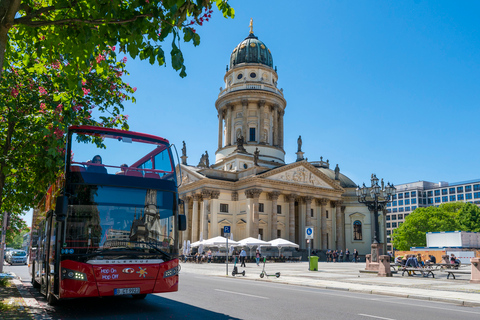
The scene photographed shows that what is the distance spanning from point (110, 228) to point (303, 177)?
176 ft

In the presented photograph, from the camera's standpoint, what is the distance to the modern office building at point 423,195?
402 feet

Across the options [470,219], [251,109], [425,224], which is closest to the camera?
[251,109]

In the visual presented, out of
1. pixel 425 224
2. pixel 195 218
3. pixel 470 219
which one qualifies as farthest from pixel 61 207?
pixel 425 224

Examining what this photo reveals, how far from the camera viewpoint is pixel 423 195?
436 feet

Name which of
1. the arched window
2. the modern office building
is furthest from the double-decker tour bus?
the modern office building

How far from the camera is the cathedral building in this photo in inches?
2265

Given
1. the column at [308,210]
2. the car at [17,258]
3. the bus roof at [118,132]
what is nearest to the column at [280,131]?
the column at [308,210]

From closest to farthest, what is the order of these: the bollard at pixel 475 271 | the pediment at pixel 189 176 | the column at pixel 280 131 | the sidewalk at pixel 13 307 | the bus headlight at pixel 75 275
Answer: the sidewalk at pixel 13 307, the bus headlight at pixel 75 275, the bollard at pixel 475 271, the pediment at pixel 189 176, the column at pixel 280 131

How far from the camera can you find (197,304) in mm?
11711

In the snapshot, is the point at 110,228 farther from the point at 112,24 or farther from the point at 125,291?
the point at 112,24

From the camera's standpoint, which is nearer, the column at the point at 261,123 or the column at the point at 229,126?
the column at the point at 261,123

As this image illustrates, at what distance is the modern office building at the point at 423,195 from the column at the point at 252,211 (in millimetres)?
83436

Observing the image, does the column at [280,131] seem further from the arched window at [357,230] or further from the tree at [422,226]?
the tree at [422,226]

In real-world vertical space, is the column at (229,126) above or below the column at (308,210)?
above
